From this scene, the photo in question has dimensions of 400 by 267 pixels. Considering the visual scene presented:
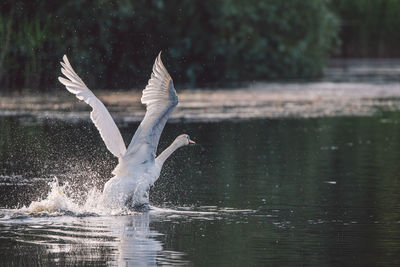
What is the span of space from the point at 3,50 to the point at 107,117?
1610 cm

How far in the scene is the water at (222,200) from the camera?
9.80 meters

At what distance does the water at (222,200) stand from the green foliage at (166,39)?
8135 millimetres

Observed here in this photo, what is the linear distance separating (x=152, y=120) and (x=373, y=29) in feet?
181

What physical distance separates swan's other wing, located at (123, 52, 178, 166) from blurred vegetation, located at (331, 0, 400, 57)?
177 feet

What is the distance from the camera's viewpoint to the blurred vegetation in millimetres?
66250

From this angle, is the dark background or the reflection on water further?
the dark background

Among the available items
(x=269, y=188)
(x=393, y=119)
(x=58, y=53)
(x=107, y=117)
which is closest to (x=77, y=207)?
(x=107, y=117)

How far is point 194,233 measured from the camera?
10.9 m

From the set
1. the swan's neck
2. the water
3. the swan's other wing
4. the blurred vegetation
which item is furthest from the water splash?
the blurred vegetation

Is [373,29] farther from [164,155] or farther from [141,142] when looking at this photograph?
[141,142]

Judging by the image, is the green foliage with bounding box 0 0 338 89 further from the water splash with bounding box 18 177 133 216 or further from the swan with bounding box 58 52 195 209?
the water splash with bounding box 18 177 133 216

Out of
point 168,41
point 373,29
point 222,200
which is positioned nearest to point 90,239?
point 222,200

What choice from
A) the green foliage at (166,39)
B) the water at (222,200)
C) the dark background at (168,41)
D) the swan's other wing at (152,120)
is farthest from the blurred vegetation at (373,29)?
the swan's other wing at (152,120)

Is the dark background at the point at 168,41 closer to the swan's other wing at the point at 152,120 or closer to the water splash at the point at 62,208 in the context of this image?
the swan's other wing at the point at 152,120
